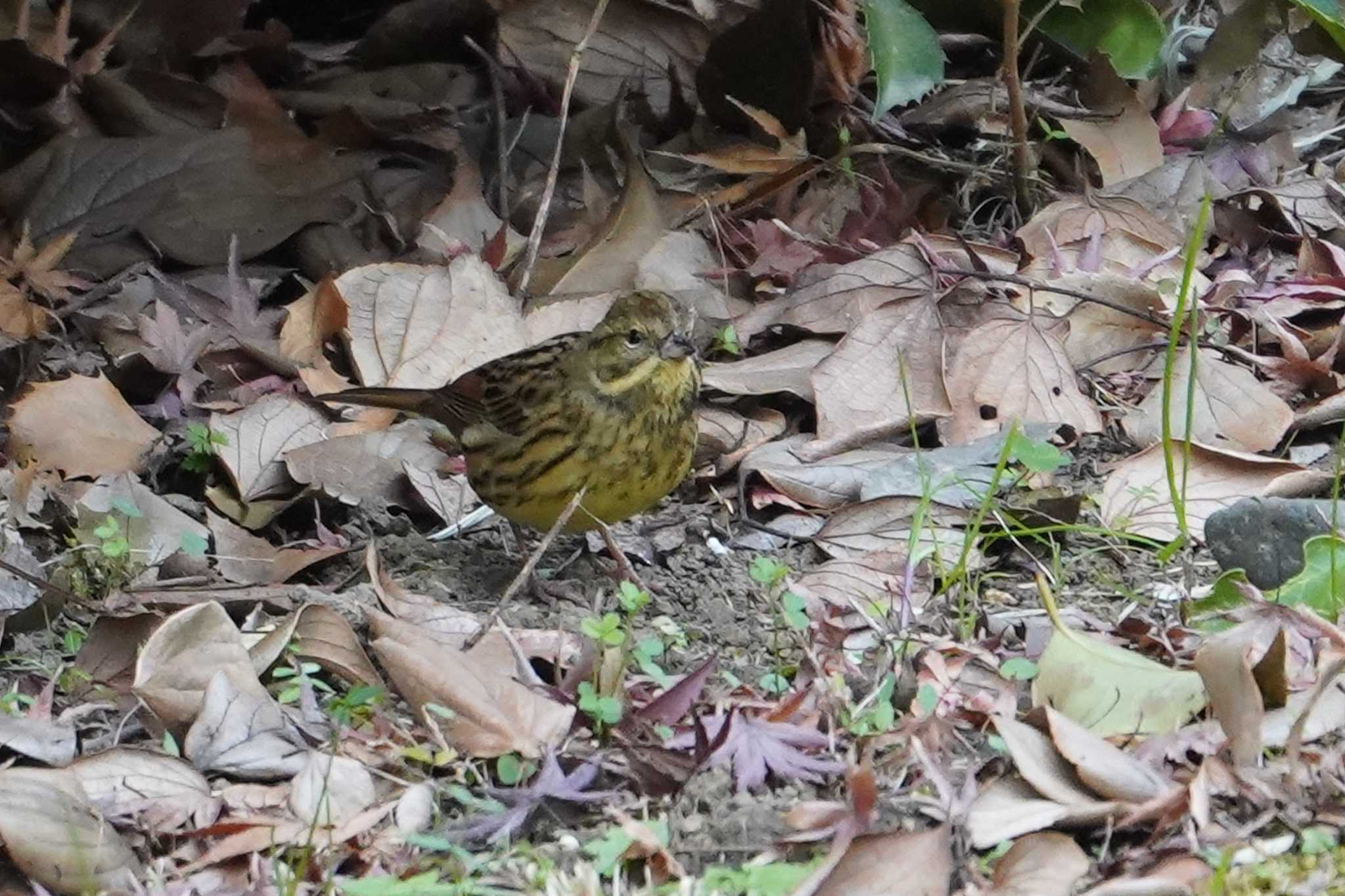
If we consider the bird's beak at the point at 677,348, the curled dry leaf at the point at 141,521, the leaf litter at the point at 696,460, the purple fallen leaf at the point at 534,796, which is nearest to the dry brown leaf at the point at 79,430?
the leaf litter at the point at 696,460

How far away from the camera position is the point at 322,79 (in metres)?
6.33

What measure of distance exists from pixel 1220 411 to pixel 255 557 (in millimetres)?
2445

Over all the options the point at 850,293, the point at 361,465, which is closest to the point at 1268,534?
the point at 850,293

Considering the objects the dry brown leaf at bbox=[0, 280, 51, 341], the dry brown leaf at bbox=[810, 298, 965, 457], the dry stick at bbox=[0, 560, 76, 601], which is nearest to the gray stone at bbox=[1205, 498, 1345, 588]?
the dry brown leaf at bbox=[810, 298, 965, 457]

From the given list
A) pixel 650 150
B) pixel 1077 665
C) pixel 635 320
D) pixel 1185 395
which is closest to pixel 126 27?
pixel 650 150

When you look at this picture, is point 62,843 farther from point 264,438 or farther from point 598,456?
point 264,438

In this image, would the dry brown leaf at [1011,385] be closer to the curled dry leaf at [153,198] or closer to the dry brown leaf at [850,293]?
the dry brown leaf at [850,293]

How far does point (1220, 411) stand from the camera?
4.71 metres

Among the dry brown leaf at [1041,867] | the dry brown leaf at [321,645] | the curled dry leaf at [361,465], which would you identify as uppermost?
the dry brown leaf at [1041,867]

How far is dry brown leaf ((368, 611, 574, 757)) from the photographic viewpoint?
128 inches

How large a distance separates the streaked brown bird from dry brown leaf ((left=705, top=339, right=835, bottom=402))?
16.1 inches

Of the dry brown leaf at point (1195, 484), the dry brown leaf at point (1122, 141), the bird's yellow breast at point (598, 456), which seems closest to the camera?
the dry brown leaf at point (1195, 484)

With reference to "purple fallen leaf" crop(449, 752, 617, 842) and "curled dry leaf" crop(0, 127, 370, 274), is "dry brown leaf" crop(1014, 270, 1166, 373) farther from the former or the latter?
"purple fallen leaf" crop(449, 752, 617, 842)

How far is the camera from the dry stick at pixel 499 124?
6.02 m
